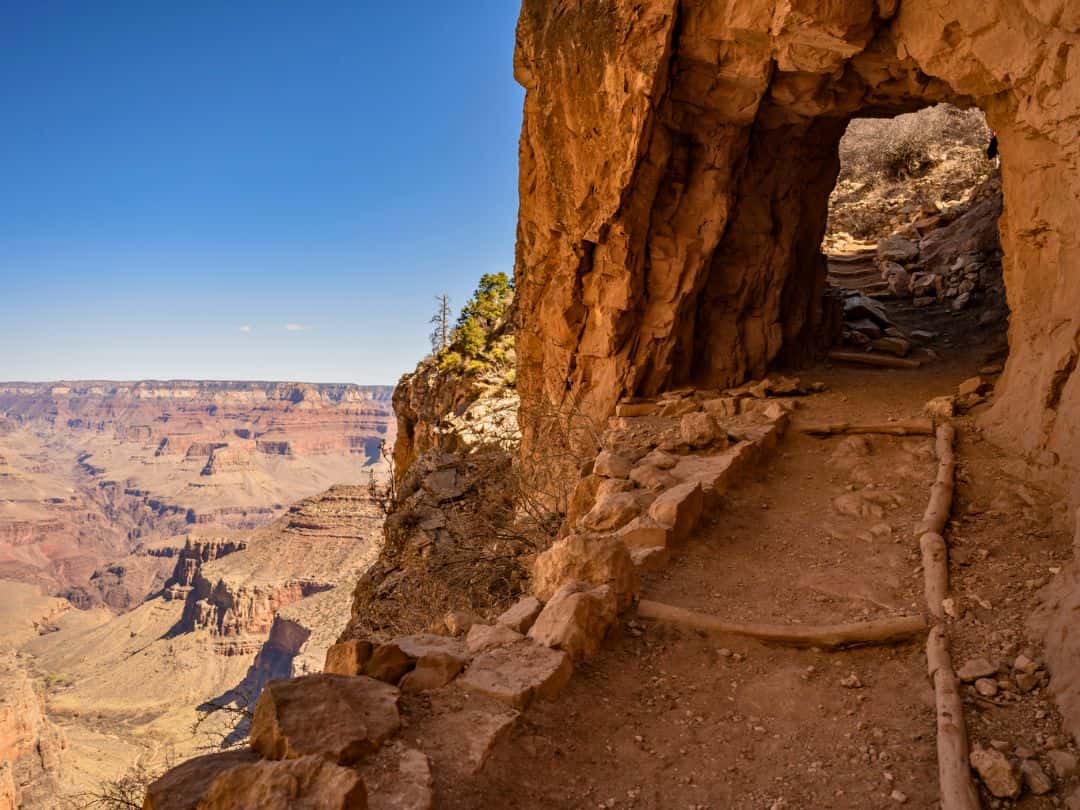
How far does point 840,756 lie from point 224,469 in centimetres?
14414

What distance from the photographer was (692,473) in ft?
20.5

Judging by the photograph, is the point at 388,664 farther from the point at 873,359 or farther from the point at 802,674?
the point at 873,359

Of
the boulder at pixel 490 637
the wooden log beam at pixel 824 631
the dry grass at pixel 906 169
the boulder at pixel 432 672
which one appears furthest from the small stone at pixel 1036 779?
the dry grass at pixel 906 169

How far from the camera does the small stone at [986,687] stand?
3.09m

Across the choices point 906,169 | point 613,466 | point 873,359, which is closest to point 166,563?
point 906,169

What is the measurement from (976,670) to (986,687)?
119 mm

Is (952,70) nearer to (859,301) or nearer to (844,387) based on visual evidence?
(844,387)

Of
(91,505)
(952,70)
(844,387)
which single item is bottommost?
(91,505)

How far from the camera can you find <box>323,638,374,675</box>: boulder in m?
3.47

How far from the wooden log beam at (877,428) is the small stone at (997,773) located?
15.2ft

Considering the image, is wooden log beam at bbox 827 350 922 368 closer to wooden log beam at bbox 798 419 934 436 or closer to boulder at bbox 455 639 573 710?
wooden log beam at bbox 798 419 934 436

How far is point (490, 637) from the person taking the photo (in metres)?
3.79

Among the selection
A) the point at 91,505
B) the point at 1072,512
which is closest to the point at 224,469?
the point at 91,505

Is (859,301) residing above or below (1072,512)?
above
